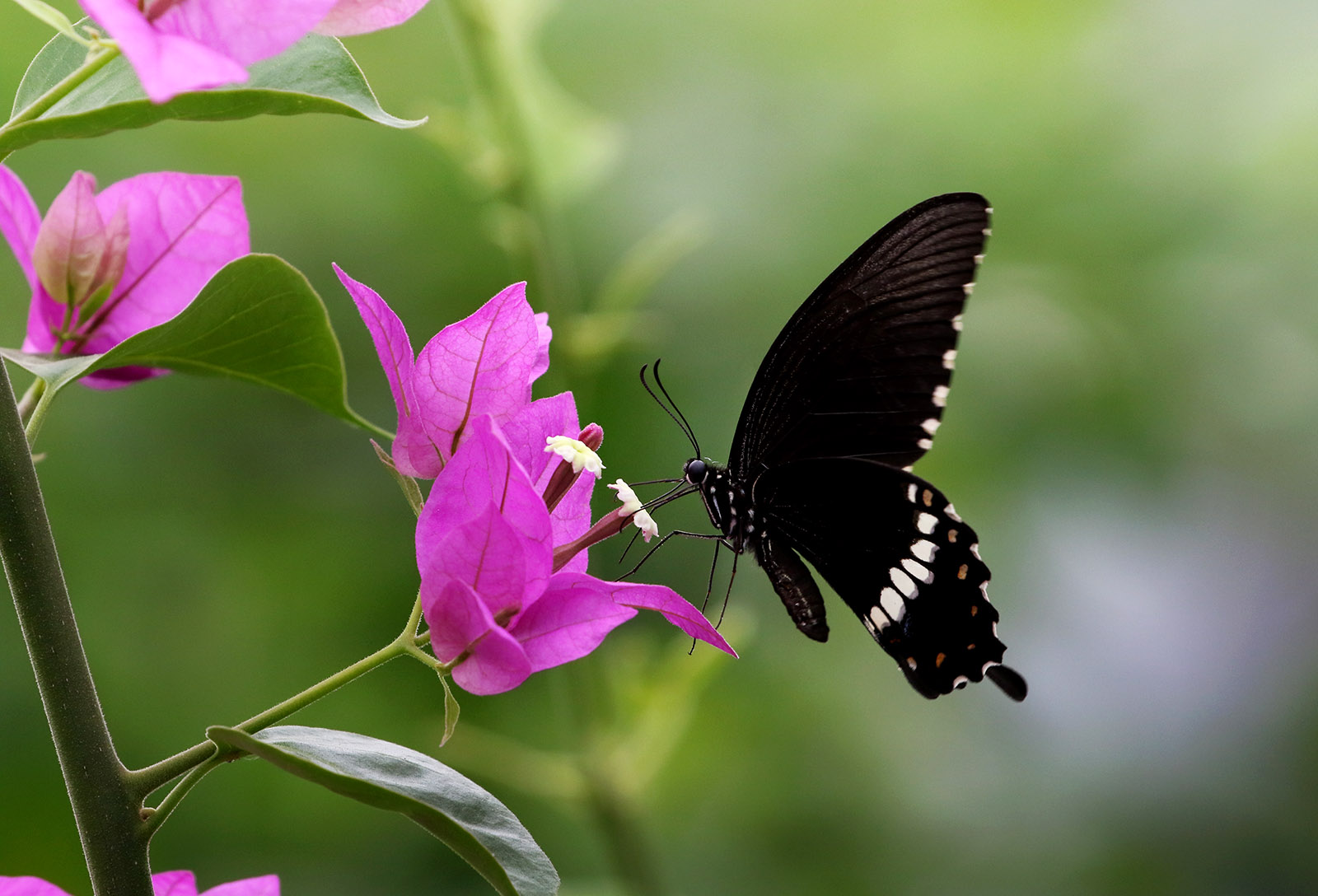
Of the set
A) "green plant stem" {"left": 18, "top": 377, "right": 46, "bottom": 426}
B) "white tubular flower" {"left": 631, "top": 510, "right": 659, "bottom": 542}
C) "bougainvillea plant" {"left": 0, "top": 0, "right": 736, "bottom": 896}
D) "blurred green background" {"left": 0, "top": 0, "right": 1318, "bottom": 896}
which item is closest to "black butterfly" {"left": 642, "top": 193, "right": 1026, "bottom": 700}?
"white tubular flower" {"left": 631, "top": 510, "right": 659, "bottom": 542}

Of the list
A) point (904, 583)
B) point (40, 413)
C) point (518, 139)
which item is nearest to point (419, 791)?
point (40, 413)

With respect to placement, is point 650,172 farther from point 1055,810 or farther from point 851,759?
point 1055,810

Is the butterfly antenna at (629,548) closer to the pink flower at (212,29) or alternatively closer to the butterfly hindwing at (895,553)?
the butterfly hindwing at (895,553)

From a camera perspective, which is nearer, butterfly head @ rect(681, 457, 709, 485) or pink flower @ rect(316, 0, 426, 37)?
pink flower @ rect(316, 0, 426, 37)

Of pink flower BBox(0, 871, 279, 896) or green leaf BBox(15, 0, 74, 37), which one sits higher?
green leaf BBox(15, 0, 74, 37)

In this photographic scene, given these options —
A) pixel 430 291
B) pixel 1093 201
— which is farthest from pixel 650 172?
pixel 1093 201

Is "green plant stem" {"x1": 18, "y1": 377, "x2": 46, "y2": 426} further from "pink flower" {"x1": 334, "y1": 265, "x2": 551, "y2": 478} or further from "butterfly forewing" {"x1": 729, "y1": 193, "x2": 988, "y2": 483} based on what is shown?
"butterfly forewing" {"x1": 729, "y1": 193, "x2": 988, "y2": 483}
